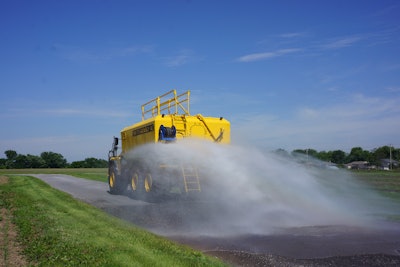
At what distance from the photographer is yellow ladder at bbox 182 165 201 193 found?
15562mm

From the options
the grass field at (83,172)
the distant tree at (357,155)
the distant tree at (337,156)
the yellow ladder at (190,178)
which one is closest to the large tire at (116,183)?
the yellow ladder at (190,178)

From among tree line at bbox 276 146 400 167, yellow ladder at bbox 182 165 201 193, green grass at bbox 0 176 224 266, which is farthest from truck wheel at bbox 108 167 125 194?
tree line at bbox 276 146 400 167

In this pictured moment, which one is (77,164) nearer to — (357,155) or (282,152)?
(357,155)

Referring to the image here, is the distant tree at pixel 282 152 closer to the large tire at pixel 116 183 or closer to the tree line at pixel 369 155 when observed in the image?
the large tire at pixel 116 183

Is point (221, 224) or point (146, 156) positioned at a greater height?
point (146, 156)

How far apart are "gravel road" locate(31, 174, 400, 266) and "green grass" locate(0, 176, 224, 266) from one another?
2.38ft

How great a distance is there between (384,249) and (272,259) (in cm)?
232

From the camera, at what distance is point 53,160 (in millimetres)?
107375

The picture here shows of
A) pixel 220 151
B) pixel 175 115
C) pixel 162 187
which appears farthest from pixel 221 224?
pixel 175 115

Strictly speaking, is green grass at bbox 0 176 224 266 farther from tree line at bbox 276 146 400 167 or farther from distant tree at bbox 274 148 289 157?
tree line at bbox 276 146 400 167

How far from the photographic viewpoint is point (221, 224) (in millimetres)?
11203

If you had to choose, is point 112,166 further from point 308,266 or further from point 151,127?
point 308,266

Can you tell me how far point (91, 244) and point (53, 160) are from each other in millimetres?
104858

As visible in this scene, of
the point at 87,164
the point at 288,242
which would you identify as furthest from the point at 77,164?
the point at 288,242
